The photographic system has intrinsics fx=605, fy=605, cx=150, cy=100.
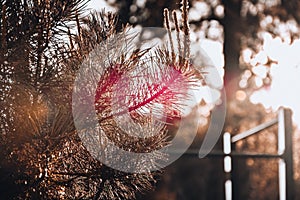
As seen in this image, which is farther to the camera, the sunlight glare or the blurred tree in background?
the sunlight glare

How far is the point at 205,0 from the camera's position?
400cm

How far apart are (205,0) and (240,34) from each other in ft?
1.09

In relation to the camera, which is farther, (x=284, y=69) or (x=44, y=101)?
(x=284, y=69)

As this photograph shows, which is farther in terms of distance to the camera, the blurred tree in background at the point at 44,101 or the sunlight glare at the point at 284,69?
the sunlight glare at the point at 284,69

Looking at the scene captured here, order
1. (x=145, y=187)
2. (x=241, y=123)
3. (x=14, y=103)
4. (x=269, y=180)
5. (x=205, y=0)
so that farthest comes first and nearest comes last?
(x=269, y=180), (x=241, y=123), (x=205, y=0), (x=145, y=187), (x=14, y=103)

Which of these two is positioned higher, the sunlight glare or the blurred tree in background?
the sunlight glare

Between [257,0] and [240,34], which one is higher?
[257,0]

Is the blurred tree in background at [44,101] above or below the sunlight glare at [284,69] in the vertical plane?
below

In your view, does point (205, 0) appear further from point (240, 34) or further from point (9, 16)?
point (9, 16)

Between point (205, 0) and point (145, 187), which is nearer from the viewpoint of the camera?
point (145, 187)

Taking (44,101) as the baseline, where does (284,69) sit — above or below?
above

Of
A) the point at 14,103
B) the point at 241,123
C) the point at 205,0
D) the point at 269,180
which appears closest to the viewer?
the point at 14,103

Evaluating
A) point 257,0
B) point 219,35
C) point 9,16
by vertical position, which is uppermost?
point 257,0

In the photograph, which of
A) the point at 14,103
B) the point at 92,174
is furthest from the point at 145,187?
the point at 14,103
